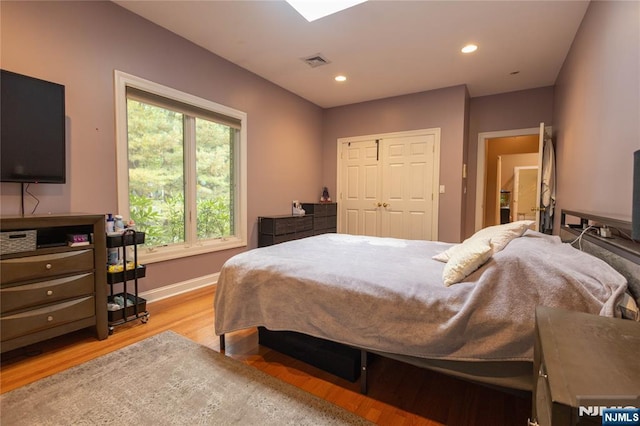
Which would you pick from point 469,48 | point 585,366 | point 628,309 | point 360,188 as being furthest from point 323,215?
point 585,366

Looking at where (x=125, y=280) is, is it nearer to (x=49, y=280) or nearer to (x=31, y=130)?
(x=49, y=280)

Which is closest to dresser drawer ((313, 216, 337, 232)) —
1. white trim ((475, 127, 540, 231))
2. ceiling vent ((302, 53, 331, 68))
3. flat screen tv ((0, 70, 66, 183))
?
ceiling vent ((302, 53, 331, 68))

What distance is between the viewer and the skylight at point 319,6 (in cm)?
242

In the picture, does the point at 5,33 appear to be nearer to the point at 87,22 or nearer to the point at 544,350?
the point at 87,22

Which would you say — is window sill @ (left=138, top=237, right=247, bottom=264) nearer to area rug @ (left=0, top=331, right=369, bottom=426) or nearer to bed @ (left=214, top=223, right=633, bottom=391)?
area rug @ (left=0, top=331, right=369, bottom=426)

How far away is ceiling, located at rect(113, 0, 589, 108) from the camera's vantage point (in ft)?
8.23

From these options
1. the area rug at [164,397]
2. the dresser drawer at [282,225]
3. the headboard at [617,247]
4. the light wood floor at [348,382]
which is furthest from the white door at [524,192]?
the area rug at [164,397]

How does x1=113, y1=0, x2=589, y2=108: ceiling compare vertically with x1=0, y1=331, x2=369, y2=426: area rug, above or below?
above

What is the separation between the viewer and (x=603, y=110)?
196cm

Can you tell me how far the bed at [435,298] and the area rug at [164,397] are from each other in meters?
0.32

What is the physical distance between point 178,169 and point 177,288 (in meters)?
1.31

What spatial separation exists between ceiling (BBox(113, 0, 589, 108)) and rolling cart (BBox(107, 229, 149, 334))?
205cm

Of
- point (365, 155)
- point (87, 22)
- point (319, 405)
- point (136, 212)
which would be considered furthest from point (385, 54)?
point (319, 405)

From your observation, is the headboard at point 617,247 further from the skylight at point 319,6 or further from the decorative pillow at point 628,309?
the skylight at point 319,6
